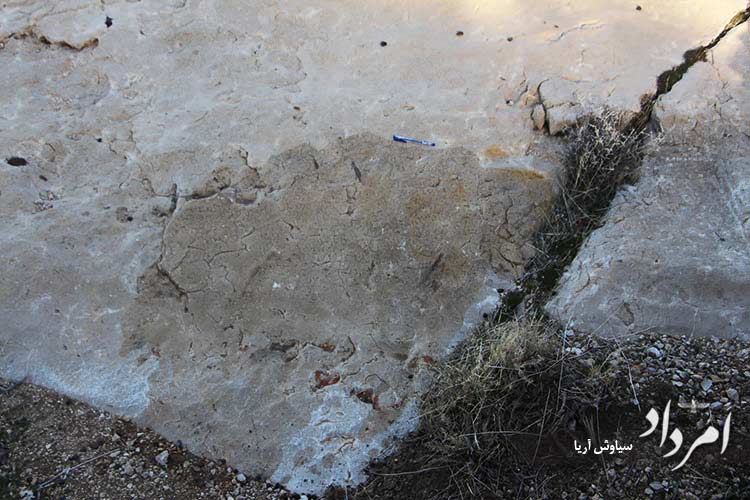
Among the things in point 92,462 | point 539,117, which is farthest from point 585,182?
point 92,462

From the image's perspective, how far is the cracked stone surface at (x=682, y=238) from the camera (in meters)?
2.33

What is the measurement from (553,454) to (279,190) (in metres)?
1.29

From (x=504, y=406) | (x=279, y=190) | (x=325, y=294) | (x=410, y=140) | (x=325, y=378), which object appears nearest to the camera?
(x=504, y=406)

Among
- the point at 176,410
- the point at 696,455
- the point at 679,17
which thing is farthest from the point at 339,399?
the point at 679,17

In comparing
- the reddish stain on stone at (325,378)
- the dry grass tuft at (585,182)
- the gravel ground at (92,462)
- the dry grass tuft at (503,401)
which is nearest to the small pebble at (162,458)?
the gravel ground at (92,462)

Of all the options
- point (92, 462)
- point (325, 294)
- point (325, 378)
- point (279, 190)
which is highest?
point (279, 190)

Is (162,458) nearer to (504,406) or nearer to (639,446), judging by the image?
(504,406)

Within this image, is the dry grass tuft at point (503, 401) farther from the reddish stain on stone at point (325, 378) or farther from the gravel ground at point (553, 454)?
the reddish stain on stone at point (325, 378)

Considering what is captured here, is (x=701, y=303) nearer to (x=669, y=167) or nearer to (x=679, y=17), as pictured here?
(x=669, y=167)

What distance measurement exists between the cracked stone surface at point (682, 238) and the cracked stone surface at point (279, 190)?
0.72ft

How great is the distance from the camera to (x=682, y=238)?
248 centimetres

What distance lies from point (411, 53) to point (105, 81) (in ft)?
4.18

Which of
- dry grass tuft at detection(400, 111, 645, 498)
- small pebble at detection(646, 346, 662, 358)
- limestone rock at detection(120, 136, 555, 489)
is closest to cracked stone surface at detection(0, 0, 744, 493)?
limestone rock at detection(120, 136, 555, 489)

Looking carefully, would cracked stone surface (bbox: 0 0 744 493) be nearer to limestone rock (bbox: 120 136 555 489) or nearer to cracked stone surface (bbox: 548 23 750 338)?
limestone rock (bbox: 120 136 555 489)
